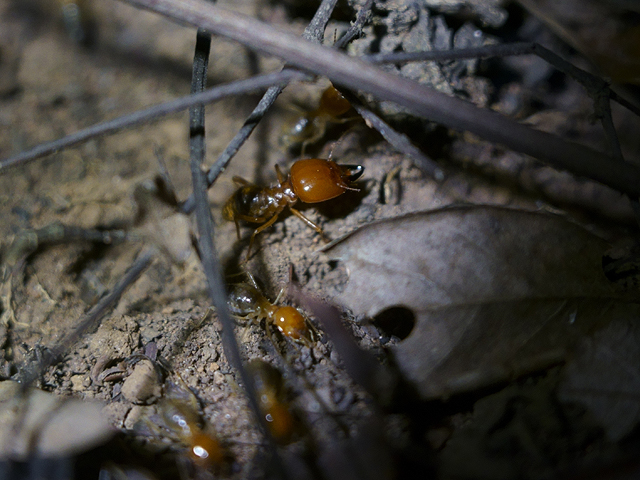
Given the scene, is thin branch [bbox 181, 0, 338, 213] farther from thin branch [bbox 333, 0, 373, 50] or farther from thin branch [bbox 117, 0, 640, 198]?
thin branch [bbox 117, 0, 640, 198]

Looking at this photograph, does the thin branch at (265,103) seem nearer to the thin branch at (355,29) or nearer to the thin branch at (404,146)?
the thin branch at (355,29)

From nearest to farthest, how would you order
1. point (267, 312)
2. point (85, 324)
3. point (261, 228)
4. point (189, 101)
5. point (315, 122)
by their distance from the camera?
point (189, 101)
point (85, 324)
point (267, 312)
point (261, 228)
point (315, 122)

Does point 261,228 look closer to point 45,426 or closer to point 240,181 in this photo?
point 240,181

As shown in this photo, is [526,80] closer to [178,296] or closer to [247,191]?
[247,191]

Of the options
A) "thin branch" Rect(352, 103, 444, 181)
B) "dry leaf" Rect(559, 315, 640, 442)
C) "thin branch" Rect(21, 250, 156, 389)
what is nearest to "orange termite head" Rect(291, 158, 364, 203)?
"thin branch" Rect(352, 103, 444, 181)

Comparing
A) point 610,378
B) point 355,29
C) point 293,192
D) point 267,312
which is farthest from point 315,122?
point 610,378

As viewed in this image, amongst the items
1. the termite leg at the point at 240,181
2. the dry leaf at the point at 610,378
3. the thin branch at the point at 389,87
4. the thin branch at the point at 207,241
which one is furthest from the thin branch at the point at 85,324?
the dry leaf at the point at 610,378
